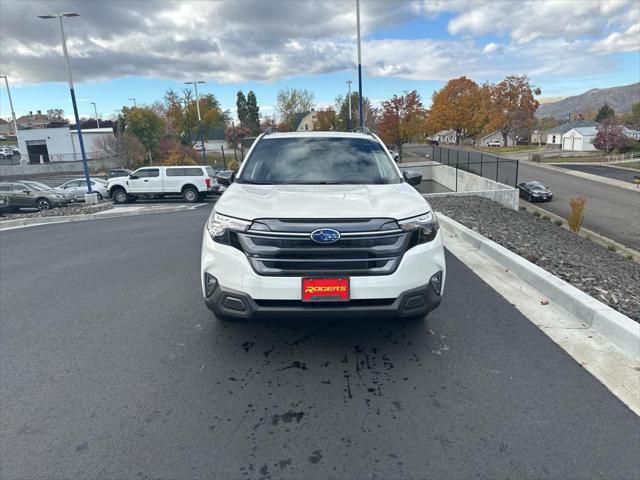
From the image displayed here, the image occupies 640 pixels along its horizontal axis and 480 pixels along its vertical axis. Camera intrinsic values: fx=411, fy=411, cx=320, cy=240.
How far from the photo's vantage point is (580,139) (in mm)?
77000

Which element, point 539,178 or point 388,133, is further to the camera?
point 388,133

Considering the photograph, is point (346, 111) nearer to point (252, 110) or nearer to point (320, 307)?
point (252, 110)

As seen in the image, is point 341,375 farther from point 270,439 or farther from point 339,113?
point 339,113

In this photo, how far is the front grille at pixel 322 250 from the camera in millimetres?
2977

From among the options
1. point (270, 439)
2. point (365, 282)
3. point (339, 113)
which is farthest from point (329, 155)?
point (339, 113)

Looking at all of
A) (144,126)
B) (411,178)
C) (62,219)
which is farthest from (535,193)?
(144,126)

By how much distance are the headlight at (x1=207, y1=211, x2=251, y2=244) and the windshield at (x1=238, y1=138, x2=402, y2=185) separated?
Result: 3.52ft

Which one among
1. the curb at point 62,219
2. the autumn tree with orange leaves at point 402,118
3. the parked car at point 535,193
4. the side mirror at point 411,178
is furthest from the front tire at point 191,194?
the autumn tree with orange leaves at point 402,118

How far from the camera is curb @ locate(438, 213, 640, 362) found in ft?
10.9

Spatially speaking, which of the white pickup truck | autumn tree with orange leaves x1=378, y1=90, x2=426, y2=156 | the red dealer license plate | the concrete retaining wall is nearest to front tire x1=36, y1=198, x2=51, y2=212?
the white pickup truck

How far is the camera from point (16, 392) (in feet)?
10.3

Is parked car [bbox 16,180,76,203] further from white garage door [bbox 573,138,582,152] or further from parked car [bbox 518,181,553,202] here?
white garage door [bbox 573,138,582,152]

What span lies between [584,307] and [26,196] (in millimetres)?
22803

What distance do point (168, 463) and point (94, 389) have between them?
3.79 ft
